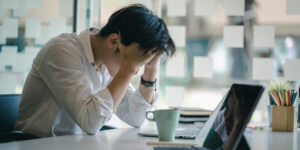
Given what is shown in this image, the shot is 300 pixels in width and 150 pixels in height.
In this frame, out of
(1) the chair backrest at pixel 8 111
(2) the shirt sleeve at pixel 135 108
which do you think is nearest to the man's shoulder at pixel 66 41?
(1) the chair backrest at pixel 8 111

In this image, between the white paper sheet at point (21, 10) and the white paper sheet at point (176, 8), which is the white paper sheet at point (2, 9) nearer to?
the white paper sheet at point (21, 10)

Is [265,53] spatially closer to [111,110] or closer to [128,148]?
[111,110]

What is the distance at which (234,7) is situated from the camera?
2939 mm

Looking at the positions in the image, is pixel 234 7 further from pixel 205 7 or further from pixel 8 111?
pixel 8 111

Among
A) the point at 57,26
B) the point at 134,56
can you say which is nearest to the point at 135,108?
the point at 134,56

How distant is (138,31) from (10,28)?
60.7 inches

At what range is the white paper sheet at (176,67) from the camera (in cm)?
310

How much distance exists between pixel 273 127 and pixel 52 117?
3.12 feet

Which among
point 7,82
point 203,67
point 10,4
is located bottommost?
point 7,82

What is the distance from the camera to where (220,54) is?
3012 millimetres

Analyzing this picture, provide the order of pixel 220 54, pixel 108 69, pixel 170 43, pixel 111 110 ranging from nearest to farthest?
pixel 111 110, pixel 170 43, pixel 108 69, pixel 220 54

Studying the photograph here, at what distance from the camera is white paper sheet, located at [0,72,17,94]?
9.09 feet

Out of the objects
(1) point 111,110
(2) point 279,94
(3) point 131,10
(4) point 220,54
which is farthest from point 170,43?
(4) point 220,54

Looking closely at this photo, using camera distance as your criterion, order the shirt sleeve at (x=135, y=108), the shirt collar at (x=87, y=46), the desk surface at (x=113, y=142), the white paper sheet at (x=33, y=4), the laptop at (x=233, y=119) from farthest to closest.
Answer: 1. the white paper sheet at (x=33, y=4)
2. the shirt sleeve at (x=135, y=108)
3. the shirt collar at (x=87, y=46)
4. the desk surface at (x=113, y=142)
5. the laptop at (x=233, y=119)
